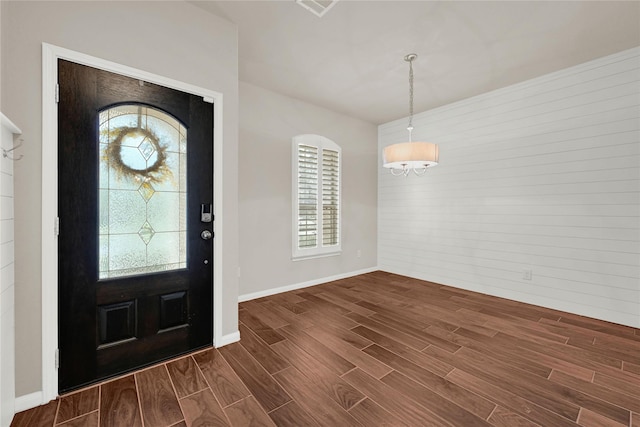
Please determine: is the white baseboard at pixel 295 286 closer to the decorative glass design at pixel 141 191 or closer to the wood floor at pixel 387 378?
the wood floor at pixel 387 378

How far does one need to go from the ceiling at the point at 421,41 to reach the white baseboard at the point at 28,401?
295cm

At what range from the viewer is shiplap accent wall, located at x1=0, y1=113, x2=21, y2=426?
4.49 ft

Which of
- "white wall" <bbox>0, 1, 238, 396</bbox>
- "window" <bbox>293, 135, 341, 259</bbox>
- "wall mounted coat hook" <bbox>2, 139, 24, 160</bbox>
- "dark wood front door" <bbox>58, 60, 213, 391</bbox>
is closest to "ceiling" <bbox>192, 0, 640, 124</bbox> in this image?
"white wall" <bbox>0, 1, 238, 396</bbox>

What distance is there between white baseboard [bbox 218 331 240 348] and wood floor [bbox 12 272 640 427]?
54 millimetres

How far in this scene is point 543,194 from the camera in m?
3.38

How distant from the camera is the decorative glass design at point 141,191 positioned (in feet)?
6.13

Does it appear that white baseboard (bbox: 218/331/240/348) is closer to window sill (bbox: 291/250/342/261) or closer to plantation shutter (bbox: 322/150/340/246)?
window sill (bbox: 291/250/342/261)

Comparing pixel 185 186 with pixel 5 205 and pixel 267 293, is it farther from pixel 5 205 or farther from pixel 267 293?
pixel 267 293

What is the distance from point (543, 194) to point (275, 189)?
3.51 metres

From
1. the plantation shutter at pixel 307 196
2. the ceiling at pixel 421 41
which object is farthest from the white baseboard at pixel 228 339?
the ceiling at pixel 421 41

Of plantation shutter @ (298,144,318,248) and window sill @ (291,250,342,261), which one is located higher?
plantation shutter @ (298,144,318,248)

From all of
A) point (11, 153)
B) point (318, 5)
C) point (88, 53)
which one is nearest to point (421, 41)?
point (318, 5)

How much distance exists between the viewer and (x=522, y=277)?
355 centimetres

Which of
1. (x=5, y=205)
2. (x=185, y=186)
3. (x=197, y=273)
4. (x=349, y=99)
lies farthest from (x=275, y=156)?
(x=5, y=205)
